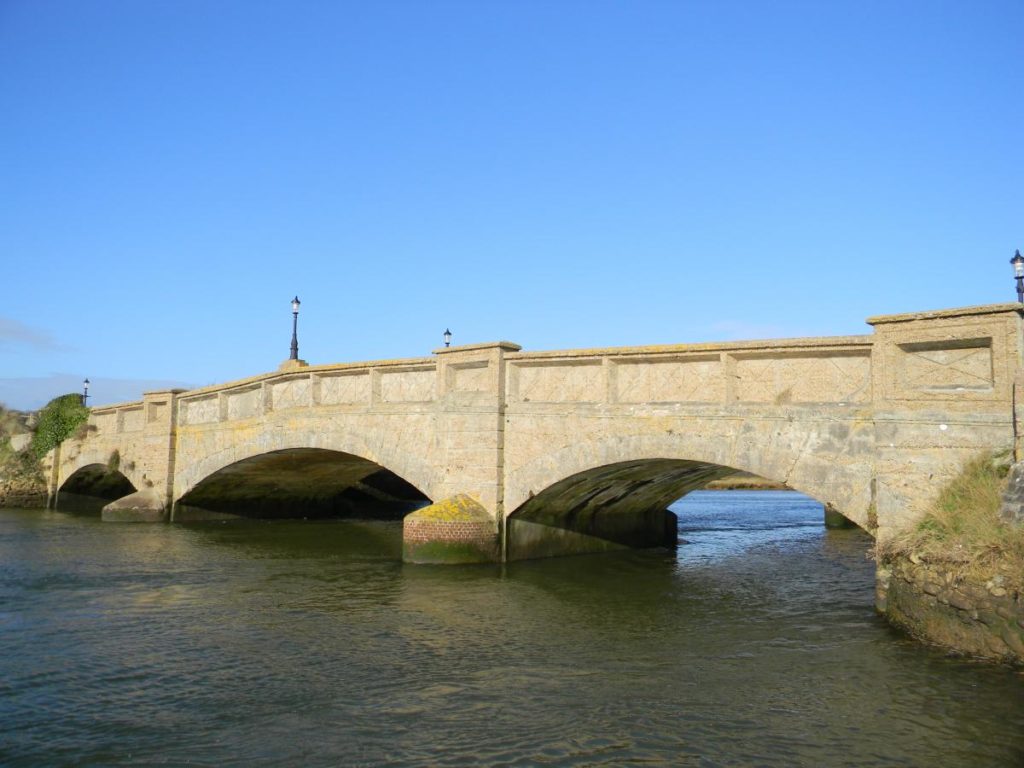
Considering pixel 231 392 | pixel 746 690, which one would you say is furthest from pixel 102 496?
pixel 746 690

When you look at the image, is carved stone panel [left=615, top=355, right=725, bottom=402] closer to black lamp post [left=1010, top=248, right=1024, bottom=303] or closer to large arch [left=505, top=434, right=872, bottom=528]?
large arch [left=505, top=434, right=872, bottom=528]

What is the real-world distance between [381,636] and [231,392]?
1380 cm

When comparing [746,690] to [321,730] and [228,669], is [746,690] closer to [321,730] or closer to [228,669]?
[321,730]

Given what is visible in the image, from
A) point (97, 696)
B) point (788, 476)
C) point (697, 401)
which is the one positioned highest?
point (697, 401)

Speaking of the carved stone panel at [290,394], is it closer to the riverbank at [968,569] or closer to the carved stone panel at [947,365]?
the carved stone panel at [947,365]

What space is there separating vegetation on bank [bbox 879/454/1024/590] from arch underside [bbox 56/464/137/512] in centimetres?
2759

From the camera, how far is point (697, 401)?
494 inches

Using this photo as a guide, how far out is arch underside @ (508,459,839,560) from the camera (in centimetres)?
1459

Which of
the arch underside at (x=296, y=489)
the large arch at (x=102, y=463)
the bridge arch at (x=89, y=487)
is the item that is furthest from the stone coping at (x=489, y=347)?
the bridge arch at (x=89, y=487)

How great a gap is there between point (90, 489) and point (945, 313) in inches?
1227

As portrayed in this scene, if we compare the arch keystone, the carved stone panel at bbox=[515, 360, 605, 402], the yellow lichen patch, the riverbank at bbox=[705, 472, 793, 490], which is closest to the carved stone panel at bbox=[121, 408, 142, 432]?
the arch keystone

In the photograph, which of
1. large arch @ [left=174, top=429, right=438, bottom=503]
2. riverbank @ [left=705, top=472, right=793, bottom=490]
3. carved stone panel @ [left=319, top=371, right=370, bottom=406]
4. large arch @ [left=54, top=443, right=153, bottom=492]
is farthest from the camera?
riverbank @ [left=705, top=472, right=793, bottom=490]

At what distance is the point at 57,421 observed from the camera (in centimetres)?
3111

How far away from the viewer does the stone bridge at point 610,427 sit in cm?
1027
